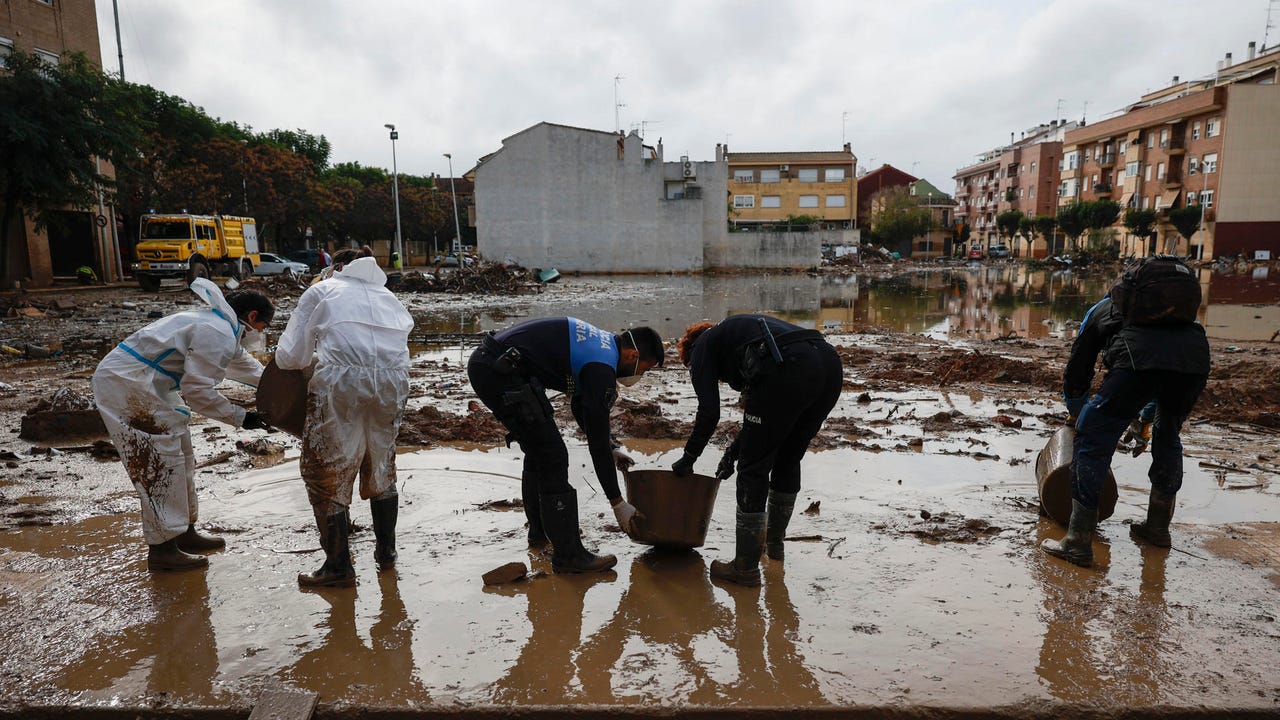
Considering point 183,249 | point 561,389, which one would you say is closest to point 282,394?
point 561,389

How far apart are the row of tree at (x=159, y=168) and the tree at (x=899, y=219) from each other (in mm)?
37164

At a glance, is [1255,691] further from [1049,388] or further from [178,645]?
[1049,388]

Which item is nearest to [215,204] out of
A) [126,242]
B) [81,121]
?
[126,242]

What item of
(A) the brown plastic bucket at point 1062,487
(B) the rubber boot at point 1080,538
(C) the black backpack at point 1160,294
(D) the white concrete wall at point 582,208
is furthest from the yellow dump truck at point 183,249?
(C) the black backpack at point 1160,294

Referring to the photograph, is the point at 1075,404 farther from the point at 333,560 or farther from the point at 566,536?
the point at 333,560

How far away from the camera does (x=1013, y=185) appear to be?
7706 cm

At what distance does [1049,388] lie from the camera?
8.74 m

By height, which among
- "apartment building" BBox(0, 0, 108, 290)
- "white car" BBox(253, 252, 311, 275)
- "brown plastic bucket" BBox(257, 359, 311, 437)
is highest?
"apartment building" BBox(0, 0, 108, 290)

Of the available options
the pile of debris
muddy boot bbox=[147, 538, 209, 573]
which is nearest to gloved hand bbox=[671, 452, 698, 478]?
muddy boot bbox=[147, 538, 209, 573]

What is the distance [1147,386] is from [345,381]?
3.90 m

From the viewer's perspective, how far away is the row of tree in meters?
19.9

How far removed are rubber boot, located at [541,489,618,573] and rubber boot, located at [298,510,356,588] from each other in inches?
37.8

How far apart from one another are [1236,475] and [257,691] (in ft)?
20.6

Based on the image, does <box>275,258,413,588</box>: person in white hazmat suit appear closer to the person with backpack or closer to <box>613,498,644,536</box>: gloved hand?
<box>613,498,644,536</box>: gloved hand
